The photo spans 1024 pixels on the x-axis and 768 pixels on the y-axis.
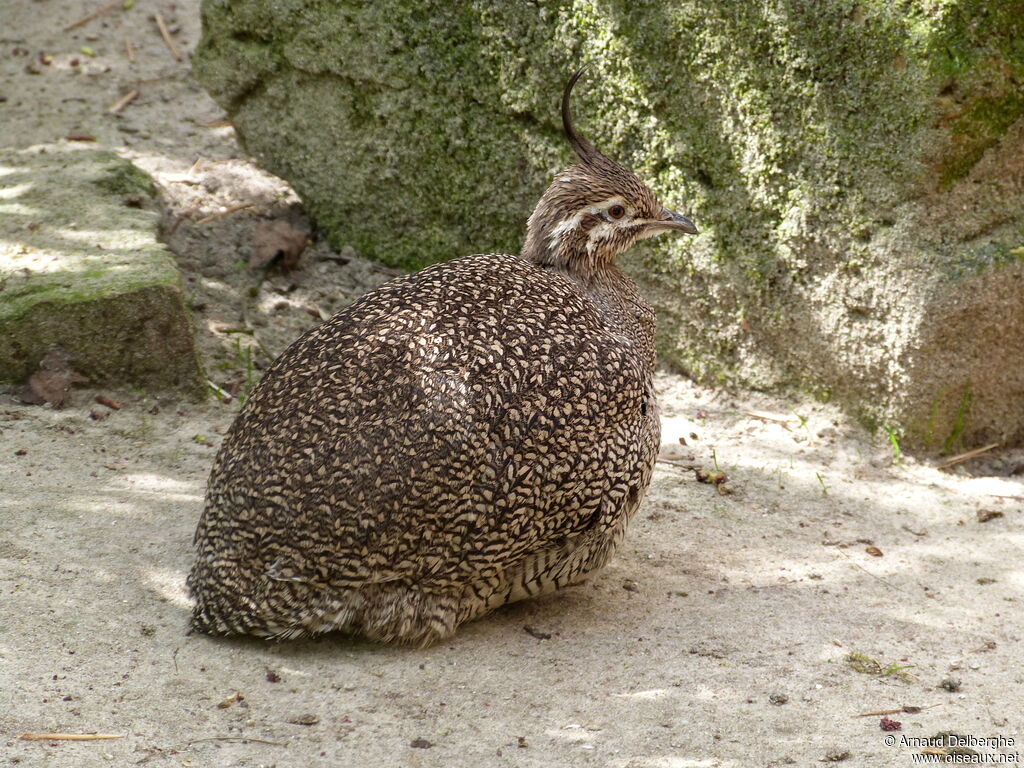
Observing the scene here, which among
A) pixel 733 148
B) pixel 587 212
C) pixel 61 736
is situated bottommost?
pixel 61 736

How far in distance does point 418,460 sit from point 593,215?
1687mm

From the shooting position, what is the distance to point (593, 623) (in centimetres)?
463

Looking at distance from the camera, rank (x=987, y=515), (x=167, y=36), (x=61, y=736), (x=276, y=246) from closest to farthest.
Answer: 1. (x=61, y=736)
2. (x=987, y=515)
3. (x=276, y=246)
4. (x=167, y=36)

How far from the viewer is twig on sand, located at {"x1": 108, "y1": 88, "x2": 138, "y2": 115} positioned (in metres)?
8.31

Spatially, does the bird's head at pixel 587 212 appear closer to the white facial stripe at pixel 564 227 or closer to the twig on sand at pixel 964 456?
the white facial stripe at pixel 564 227

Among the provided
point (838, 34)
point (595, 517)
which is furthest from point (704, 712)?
point (838, 34)

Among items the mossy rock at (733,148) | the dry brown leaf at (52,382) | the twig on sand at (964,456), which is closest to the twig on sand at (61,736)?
the dry brown leaf at (52,382)

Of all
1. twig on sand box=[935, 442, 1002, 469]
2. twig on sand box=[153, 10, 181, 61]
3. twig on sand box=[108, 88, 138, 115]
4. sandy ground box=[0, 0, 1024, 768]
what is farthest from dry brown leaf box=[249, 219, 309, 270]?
twig on sand box=[935, 442, 1002, 469]

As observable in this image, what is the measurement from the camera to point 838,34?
5.39 meters

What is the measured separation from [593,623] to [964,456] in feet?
7.90

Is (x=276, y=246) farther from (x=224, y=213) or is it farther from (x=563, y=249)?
(x=563, y=249)

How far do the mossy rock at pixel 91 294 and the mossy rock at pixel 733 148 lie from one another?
1402 mm

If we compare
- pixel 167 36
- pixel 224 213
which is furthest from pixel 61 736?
pixel 167 36

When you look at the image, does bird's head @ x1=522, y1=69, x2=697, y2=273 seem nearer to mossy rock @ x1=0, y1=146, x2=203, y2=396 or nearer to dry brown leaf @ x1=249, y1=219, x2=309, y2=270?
mossy rock @ x1=0, y1=146, x2=203, y2=396
